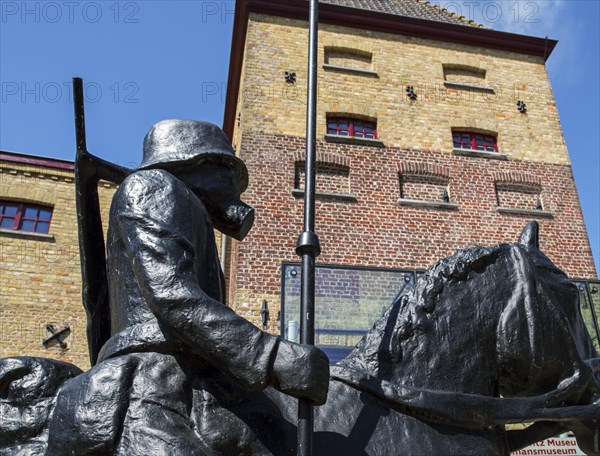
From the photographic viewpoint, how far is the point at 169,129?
2.80 meters

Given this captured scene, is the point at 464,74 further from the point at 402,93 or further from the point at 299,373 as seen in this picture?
the point at 299,373

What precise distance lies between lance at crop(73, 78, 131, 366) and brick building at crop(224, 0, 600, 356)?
826 cm

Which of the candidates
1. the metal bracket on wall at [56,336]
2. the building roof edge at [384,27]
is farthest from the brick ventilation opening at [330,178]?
the metal bracket on wall at [56,336]

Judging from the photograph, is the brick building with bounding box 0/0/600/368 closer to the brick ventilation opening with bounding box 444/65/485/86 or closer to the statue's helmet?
the brick ventilation opening with bounding box 444/65/485/86

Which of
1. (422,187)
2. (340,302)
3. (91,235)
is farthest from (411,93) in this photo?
(91,235)

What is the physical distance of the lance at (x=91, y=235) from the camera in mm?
2734

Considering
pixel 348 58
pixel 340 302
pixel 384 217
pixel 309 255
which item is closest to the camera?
pixel 309 255

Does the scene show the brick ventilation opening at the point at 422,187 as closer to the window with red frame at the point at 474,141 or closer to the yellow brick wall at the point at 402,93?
the yellow brick wall at the point at 402,93

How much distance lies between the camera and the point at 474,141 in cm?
1551

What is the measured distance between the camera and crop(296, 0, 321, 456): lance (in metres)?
2.16

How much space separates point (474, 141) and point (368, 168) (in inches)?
128

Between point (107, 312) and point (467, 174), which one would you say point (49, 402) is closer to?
point (107, 312)

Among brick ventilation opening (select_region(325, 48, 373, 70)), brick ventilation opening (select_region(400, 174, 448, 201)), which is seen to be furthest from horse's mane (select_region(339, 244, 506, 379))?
brick ventilation opening (select_region(325, 48, 373, 70))

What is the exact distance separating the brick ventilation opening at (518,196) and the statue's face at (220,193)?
12654 mm
